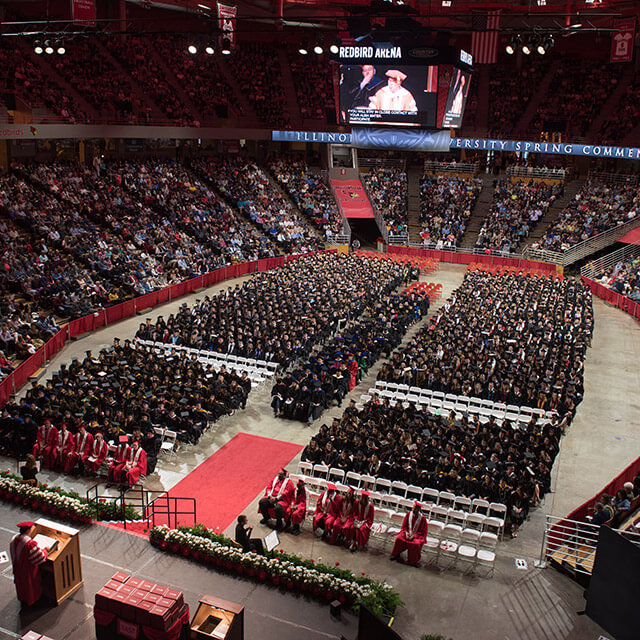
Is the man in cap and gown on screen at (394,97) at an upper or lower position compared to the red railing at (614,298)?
upper

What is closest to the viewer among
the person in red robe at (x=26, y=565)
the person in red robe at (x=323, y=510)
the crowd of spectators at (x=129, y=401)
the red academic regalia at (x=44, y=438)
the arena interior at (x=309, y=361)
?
the person in red robe at (x=26, y=565)

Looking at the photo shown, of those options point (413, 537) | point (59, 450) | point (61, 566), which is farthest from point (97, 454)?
point (413, 537)

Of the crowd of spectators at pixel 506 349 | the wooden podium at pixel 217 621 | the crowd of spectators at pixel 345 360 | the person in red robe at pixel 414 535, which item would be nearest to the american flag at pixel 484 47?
the crowd of spectators at pixel 506 349

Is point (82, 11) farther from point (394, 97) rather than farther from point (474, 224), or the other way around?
point (474, 224)

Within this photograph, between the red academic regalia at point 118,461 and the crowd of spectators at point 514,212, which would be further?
the crowd of spectators at point 514,212

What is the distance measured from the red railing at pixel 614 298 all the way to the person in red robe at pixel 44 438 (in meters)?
27.8

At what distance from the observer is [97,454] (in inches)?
667

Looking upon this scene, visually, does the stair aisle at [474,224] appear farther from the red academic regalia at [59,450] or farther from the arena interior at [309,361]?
the red academic regalia at [59,450]

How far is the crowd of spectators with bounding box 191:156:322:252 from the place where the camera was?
145 feet

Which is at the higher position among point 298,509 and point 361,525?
point 361,525

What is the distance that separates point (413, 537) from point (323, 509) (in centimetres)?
220

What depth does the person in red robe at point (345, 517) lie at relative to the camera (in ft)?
46.2

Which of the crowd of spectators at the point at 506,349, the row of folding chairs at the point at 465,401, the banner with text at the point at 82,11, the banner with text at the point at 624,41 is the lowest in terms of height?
the row of folding chairs at the point at 465,401

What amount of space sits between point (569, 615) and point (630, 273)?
28672mm
